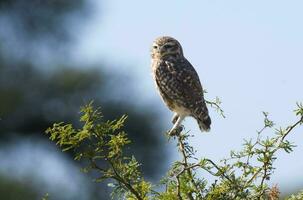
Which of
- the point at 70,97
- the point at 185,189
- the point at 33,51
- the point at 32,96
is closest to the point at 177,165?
the point at 185,189

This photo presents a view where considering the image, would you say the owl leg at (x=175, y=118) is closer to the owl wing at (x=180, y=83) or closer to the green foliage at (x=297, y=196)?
the owl wing at (x=180, y=83)

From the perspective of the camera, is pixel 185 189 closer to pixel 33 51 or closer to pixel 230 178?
pixel 230 178

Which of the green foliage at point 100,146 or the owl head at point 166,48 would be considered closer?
the green foliage at point 100,146

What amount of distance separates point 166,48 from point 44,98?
44.3 feet

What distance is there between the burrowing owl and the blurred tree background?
9.28 meters

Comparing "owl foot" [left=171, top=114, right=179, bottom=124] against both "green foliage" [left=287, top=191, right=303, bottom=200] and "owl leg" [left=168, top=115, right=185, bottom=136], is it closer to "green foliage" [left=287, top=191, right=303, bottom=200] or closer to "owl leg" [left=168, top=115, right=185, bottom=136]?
"owl leg" [left=168, top=115, right=185, bottom=136]

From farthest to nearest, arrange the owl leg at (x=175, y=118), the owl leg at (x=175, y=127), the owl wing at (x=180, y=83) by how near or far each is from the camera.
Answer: the owl wing at (x=180, y=83), the owl leg at (x=175, y=118), the owl leg at (x=175, y=127)

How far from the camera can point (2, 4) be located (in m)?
22.5

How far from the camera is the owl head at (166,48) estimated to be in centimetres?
631

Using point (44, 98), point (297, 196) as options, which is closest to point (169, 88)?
point (297, 196)

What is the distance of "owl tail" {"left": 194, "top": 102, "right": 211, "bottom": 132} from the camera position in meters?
5.68

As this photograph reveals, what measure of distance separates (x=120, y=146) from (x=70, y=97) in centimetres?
1486

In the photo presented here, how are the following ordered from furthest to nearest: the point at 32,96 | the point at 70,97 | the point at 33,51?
the point at 33,51 < the point at 32,96 < the point at 70,97

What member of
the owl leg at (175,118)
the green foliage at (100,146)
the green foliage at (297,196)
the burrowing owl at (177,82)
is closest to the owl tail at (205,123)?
the burrowing owl at (177,82)
